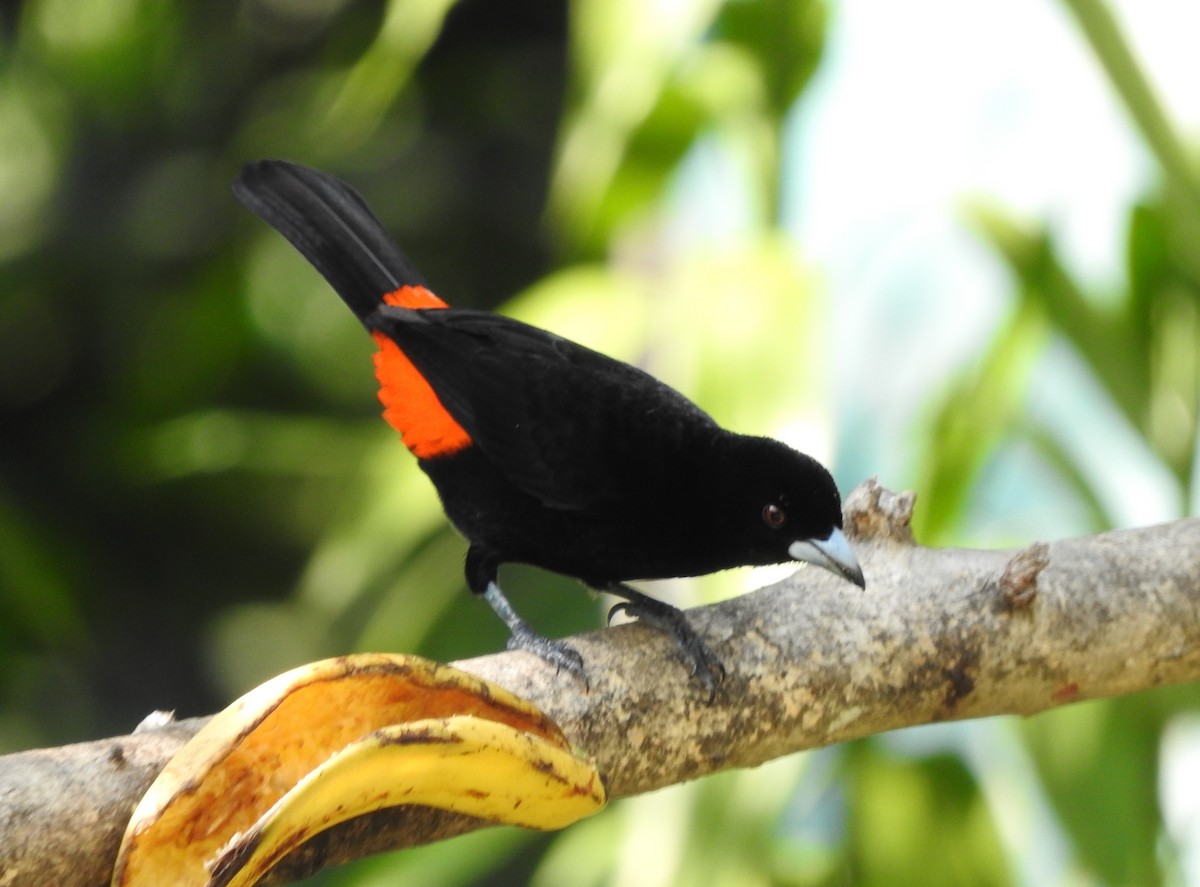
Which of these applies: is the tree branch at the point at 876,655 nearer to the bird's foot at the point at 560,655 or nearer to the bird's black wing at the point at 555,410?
the bird's foot at the point at 560,655

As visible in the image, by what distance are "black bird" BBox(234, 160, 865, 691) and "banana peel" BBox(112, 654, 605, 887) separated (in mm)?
506

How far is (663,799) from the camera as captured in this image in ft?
11.6

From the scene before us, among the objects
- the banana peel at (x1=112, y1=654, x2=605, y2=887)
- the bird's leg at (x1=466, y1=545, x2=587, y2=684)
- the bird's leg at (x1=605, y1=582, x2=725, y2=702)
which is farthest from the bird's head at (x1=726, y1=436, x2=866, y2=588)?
the banana peel at (x1=112, y1=654, x2=605, y2=887)

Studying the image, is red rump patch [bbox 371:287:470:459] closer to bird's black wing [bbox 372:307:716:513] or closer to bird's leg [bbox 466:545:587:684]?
bird's black wing [bbox 372:307:716:513]

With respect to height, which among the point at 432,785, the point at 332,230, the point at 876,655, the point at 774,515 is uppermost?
the point at 332,230

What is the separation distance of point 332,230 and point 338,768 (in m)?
1.56

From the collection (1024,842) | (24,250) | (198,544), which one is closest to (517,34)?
(24,250)

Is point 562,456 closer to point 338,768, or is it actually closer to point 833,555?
point 833,555

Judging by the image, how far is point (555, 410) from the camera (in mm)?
2381

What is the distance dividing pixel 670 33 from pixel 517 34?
249cm

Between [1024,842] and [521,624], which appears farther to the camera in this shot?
[1024,842]

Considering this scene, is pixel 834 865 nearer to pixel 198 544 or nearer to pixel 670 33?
pixel 670 33

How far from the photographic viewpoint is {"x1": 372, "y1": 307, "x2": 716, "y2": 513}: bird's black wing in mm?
2303

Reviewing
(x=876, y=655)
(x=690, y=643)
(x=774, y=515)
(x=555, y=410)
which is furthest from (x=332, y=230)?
Answer: (x=876, y=655)
